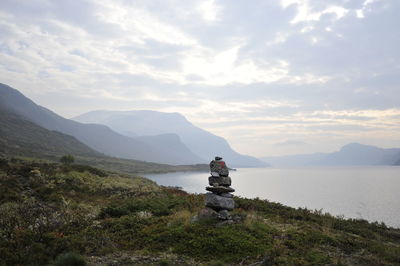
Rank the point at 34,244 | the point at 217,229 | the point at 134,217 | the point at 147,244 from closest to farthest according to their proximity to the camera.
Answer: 1. the point at 34,244
2. the point at 147,244
3. the point at 217,229
4. the point at 134,217

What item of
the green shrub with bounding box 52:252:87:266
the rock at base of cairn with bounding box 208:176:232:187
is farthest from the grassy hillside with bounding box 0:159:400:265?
the rock at base of cairn with bounding box 208:176:232:187

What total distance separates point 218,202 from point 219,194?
94cm

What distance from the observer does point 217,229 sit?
1455 cm

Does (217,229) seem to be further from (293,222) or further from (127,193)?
(127,193)

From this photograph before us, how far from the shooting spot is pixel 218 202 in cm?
1655

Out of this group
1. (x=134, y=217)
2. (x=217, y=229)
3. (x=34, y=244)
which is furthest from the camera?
(x=134, y=217)

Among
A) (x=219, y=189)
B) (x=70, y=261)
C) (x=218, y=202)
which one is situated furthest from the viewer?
(x=219, y=189)

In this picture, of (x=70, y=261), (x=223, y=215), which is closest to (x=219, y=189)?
(x=223, y=215)

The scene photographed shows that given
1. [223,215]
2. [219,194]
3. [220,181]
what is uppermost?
[220,181]

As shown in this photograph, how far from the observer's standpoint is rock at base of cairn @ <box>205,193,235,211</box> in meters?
16.6

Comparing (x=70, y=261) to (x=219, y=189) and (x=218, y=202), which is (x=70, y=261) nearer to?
(x=218, y=202)

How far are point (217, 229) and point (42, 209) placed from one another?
42.0 ft

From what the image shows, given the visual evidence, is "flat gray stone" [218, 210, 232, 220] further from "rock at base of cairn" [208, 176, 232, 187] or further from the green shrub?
the green shrub

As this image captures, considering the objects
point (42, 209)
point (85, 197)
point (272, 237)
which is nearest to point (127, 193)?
point (85, 197)
